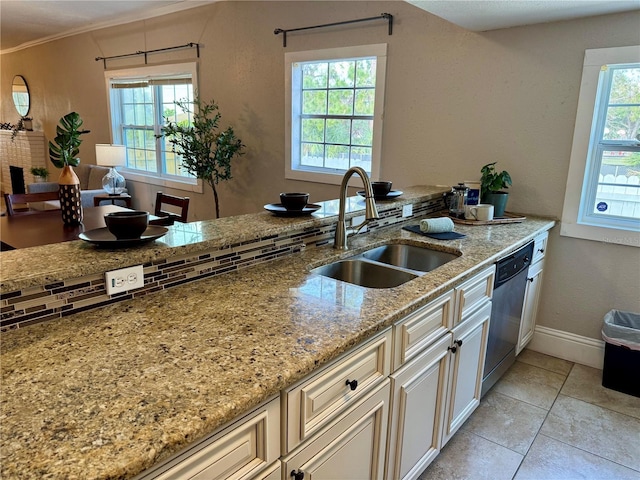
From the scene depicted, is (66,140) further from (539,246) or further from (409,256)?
(539,246)

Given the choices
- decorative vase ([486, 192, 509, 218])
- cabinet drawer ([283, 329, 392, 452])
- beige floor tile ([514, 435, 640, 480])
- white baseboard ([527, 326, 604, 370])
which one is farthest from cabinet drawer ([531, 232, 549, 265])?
cabinet drawer ([283, 329, 392, 452])

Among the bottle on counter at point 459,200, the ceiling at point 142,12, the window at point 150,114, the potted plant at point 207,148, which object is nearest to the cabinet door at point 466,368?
the bottle on counter at point 459,200

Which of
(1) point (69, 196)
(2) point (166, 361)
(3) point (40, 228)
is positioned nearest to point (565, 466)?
(2) point (166, 361)

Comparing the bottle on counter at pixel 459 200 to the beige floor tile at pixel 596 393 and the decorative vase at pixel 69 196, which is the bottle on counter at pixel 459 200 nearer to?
the beige floor tile at pixel 596 393

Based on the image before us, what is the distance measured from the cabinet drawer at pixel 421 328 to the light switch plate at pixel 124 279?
84 centimetres

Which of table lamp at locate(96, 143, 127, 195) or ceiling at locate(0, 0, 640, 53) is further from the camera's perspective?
table lamp at locate(96, 143, 127, 195)

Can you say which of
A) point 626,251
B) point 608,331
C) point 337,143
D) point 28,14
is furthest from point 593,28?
point 28,14

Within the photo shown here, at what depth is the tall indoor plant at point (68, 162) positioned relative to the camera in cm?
264

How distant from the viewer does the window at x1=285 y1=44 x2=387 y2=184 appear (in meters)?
3.71

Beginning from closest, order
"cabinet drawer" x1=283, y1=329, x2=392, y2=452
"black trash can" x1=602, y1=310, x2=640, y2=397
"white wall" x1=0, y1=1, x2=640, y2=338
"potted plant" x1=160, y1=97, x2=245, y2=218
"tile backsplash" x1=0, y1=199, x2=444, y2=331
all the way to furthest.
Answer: "cabinet drawer" x1=283, y1=329, x2=392, y2=452 → "tile backsplash" x1=0, y1=199, x2=444, y2=331 → "black trash can" x1=602, y1=310, x2=640, y2=397 → "white wall" x1=0, y1=1, x2=640, y2=338 → "potted plant" x1=160, y1=97, x2=245, y2=218

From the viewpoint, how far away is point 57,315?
4.21ft

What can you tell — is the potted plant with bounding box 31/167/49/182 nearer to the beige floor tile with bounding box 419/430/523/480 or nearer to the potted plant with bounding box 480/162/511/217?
the potted plant with bounding box 480/162/511/217

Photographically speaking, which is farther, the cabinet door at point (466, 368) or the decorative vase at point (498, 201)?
the decorative vase at point (498, 201)

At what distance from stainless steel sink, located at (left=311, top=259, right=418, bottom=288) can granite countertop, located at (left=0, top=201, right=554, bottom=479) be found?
7.5 inches
